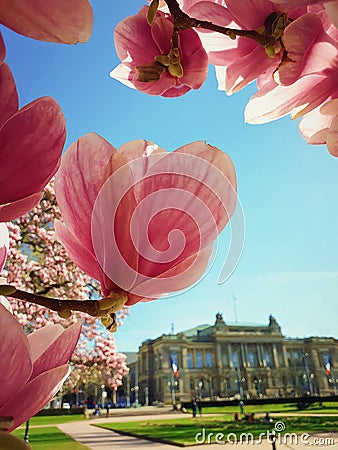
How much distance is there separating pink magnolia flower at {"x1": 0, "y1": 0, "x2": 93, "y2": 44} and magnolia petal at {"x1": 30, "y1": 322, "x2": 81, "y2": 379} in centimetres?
11

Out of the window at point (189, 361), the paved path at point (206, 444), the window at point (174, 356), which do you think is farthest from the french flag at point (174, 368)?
the paved path at point (206, 444)

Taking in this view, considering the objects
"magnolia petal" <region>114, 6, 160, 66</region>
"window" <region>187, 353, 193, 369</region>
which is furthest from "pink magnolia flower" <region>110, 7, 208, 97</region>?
"window" <region>187, 353, 193, 369</region>

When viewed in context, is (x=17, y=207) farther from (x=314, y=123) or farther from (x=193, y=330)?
(x=193, y=330)

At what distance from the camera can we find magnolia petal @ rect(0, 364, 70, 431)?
5.5 inches

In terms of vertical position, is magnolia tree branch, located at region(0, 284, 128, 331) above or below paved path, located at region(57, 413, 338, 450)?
above

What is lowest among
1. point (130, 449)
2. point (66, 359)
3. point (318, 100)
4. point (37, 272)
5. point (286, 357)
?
point (130, 449)

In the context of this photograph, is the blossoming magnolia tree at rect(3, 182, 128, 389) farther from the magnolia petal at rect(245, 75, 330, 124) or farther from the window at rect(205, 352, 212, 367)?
the window at rect(205, 352, 212, 367)

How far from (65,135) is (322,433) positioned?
9.50 m

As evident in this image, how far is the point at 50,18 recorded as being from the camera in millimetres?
118

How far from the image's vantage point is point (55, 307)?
0.53 feet

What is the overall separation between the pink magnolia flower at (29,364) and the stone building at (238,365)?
28.3 meters

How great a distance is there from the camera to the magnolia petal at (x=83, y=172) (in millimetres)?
177

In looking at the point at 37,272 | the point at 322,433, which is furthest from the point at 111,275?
the point at 322,433

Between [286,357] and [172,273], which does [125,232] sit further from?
[286,357]
